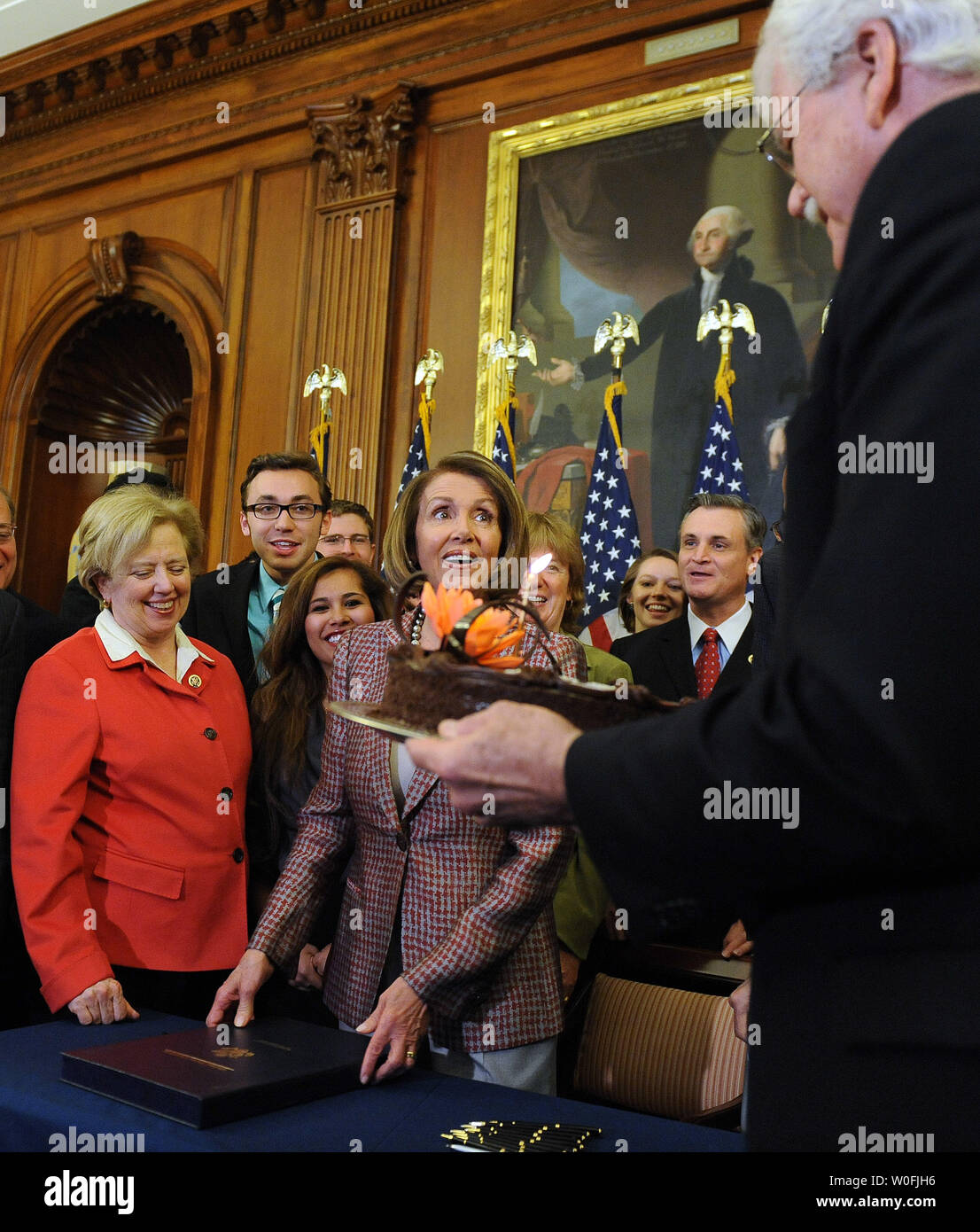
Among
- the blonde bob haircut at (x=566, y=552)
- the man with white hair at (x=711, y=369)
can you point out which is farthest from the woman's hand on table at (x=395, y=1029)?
the man with white hair at (x=711, y=369)

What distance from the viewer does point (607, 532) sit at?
21.2 feet

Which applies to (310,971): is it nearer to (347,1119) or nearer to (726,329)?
(347,1119)

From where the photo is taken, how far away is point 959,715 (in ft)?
2.77

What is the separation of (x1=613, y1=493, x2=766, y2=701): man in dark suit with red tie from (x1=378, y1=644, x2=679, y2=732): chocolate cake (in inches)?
119

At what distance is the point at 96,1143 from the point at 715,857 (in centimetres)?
100

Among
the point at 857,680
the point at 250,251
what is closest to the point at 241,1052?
the point at 857,680

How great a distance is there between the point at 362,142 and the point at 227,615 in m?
4.99

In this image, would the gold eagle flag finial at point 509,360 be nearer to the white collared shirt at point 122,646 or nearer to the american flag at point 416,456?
the american flag at point 416,456

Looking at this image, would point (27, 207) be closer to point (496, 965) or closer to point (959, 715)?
point (496, 965)

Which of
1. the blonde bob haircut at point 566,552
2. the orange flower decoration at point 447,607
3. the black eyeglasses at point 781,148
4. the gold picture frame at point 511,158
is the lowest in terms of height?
the orange flower decoration at point 447,607

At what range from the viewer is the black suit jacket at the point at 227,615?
3627 mm

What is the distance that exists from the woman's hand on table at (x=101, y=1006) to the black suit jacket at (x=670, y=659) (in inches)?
91.4

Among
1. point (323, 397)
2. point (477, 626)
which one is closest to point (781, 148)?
point (477, 626)

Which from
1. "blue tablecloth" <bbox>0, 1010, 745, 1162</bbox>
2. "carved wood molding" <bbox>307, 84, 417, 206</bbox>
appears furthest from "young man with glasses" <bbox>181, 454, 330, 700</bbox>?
"carved wood molding" <bbox>307, 84, 417, 206</bbox>
